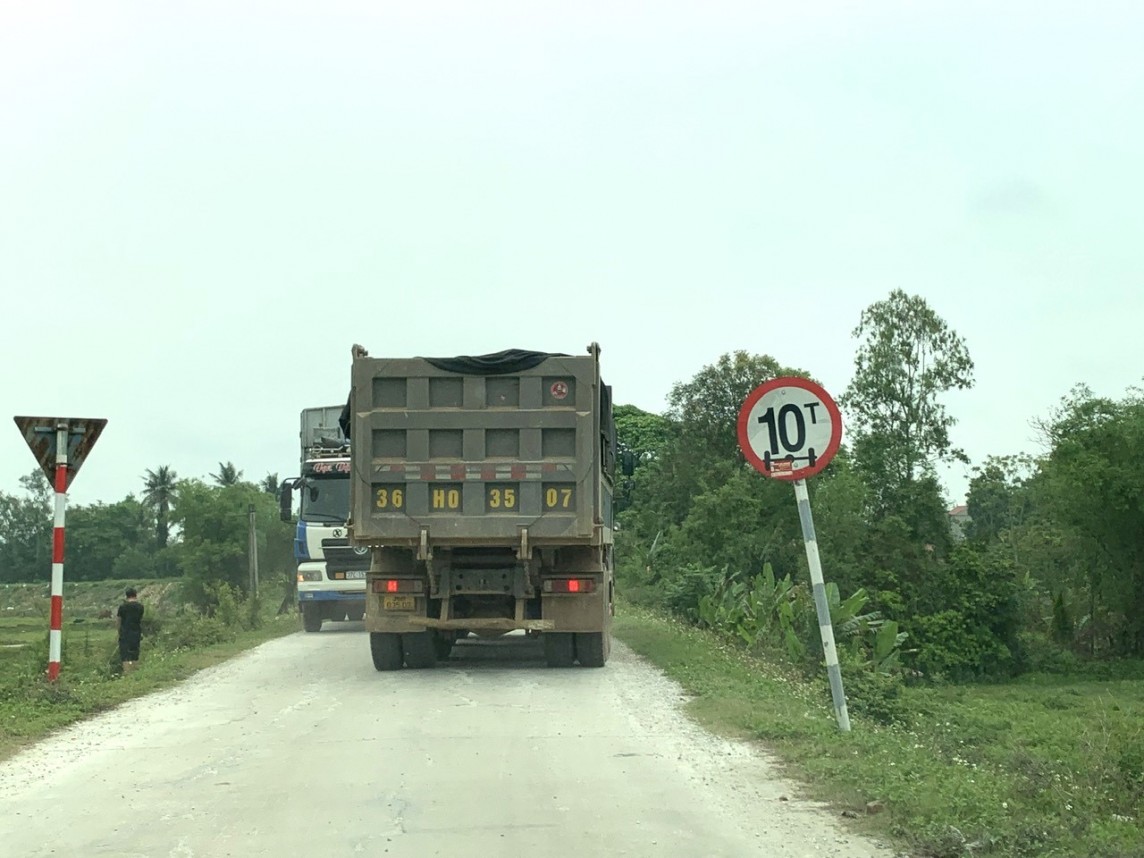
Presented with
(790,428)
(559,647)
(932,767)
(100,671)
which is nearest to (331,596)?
(100,671)

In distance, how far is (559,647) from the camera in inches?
635

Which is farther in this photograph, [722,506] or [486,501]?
[722,506]

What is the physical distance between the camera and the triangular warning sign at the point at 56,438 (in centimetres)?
1446

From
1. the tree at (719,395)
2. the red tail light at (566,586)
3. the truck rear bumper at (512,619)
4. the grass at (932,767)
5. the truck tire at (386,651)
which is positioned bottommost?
the grass at (932,767)

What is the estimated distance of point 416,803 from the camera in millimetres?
8008

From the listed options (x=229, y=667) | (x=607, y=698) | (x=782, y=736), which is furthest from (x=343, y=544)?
(x=782, y=736)

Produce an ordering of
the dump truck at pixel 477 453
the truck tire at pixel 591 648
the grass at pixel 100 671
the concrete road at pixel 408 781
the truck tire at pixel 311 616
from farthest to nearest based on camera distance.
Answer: the truck tire at pixel 311 616 → the truck tire at pixel 591 648 → the dump truck at pixel 477 453 → the grass at pixel 100 671 → the concrete road at pixel 408 781

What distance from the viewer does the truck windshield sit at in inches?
1006

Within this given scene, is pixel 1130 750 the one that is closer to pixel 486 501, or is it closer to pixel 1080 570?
pixel 486 501

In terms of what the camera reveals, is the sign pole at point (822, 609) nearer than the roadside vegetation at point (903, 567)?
Yes

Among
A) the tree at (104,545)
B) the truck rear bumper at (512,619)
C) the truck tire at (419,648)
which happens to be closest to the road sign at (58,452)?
the truck rear bumper at (512,619)

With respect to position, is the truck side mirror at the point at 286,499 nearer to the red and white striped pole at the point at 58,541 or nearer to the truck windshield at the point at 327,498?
the truck windshield at the point at 327,498

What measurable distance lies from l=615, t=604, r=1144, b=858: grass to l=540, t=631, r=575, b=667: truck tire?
50.8 inches

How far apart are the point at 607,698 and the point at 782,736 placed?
3142 millimetres
